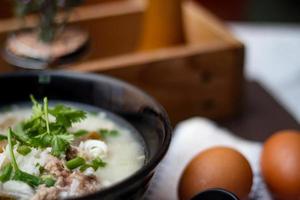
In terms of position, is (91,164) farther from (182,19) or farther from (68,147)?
(182,19)

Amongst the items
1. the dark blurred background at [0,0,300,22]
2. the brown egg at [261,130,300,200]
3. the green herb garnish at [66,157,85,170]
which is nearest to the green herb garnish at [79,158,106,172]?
the green herb garnish at [66,157,85,170]

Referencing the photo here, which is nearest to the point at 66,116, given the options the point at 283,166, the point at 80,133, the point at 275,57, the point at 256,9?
the point at 80,133

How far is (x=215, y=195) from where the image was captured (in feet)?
2.27

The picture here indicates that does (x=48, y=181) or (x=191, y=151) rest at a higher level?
(x=48, y=181)

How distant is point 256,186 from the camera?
33.9 inches

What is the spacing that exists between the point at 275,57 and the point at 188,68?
724 millimetres

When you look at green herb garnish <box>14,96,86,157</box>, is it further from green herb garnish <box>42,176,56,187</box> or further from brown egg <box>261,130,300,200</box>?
brown egg <box>261,130,300,200</box>

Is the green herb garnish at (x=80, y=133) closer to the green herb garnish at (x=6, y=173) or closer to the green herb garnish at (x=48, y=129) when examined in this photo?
the green herb garnish at (x=48, y=129)

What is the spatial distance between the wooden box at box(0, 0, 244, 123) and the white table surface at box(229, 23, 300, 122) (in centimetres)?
38

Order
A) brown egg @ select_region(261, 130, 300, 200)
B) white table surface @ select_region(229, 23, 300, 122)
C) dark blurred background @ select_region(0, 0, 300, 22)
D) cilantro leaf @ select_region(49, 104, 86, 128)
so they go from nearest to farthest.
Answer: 1. cilantro leaf @ select_region(49, 104, 86, 128)
2. brown egg @ select_region(261, 130, 300, 200)
3. white table surface @ select_region(229, 23, 300, 122)
4. dark blurred background @ select_region(0, 0, 300, 22)

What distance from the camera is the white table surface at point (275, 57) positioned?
5.12 feet

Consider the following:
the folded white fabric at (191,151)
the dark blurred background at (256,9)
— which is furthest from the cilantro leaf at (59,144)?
the dark blurred background at (256,9)

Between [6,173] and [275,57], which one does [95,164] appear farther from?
[275,57]

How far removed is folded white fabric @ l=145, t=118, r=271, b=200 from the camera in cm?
84
